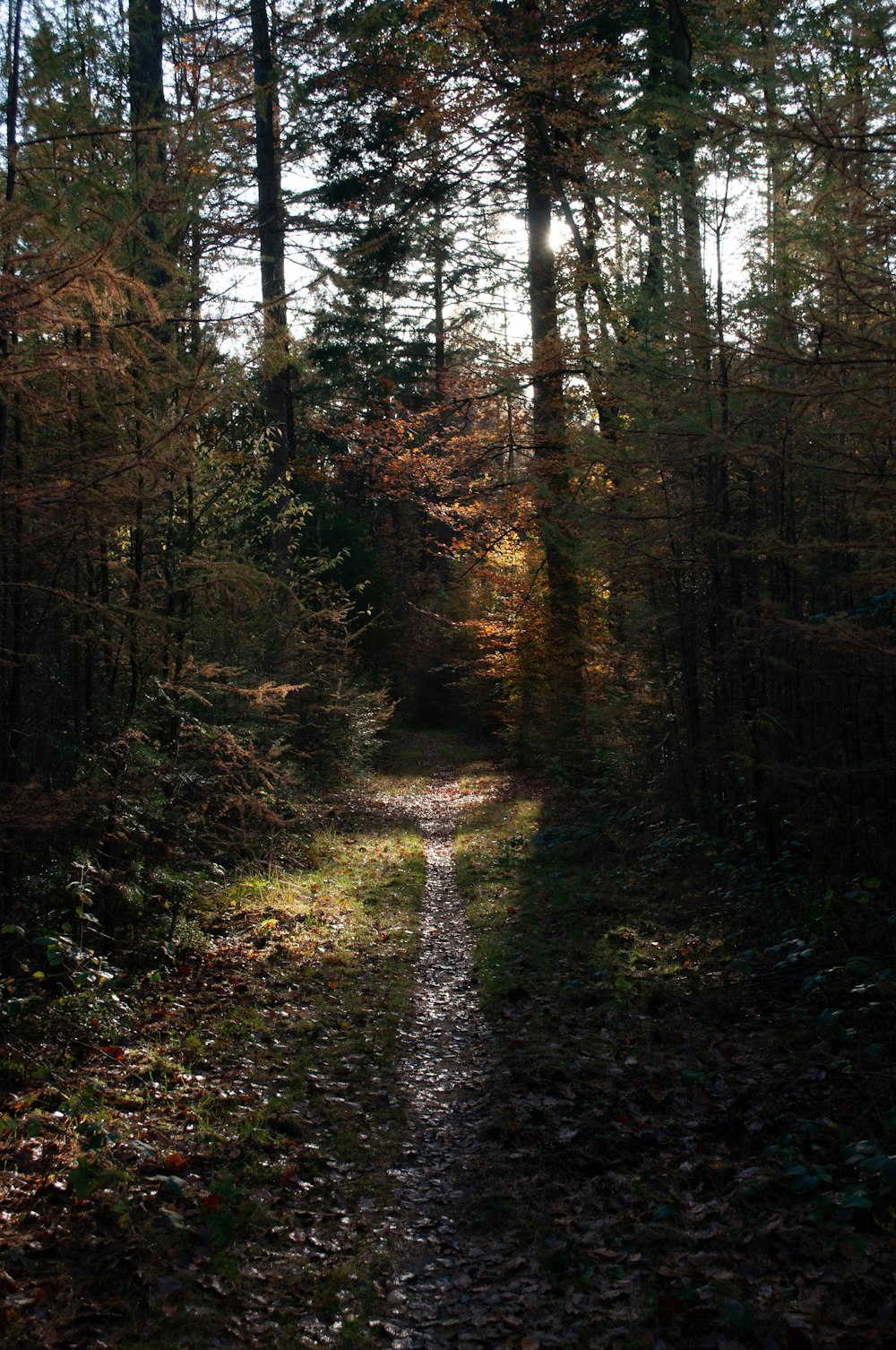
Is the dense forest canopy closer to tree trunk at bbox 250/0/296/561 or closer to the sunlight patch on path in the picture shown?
tree trunk at bbox 250/0/296/561

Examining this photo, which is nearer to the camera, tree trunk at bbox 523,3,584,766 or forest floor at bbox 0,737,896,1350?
forest floor at bbox 0,737,896,1350

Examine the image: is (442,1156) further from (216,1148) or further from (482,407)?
(482,407)

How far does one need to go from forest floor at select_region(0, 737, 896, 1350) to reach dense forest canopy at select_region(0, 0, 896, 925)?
131 centimetres

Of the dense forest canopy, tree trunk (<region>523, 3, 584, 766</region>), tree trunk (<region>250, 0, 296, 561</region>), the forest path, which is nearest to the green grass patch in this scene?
the forest path

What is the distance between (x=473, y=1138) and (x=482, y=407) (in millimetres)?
15378

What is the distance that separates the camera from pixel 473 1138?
17.6 feet

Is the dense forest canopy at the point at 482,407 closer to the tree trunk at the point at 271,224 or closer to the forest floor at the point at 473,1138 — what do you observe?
the tree trunk at the point at 271,224

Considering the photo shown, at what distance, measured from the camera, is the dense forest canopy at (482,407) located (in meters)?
6.01

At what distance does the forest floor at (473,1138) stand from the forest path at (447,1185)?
19 millimetres

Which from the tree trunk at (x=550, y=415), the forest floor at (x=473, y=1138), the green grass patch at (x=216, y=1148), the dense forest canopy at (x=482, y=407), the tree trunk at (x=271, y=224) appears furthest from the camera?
the tree trunk at (x=550, y=415)

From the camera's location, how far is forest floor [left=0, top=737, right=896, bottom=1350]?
3.81 metres

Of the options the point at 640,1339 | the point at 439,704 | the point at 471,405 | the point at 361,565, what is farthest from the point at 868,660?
the point at 439,704

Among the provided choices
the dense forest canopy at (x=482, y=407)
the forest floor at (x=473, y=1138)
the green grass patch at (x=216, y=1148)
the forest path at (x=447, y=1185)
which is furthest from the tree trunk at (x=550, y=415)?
the green grass patch at (x=216, y=1148)

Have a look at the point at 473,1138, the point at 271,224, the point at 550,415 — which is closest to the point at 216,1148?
the point at 473,1138
